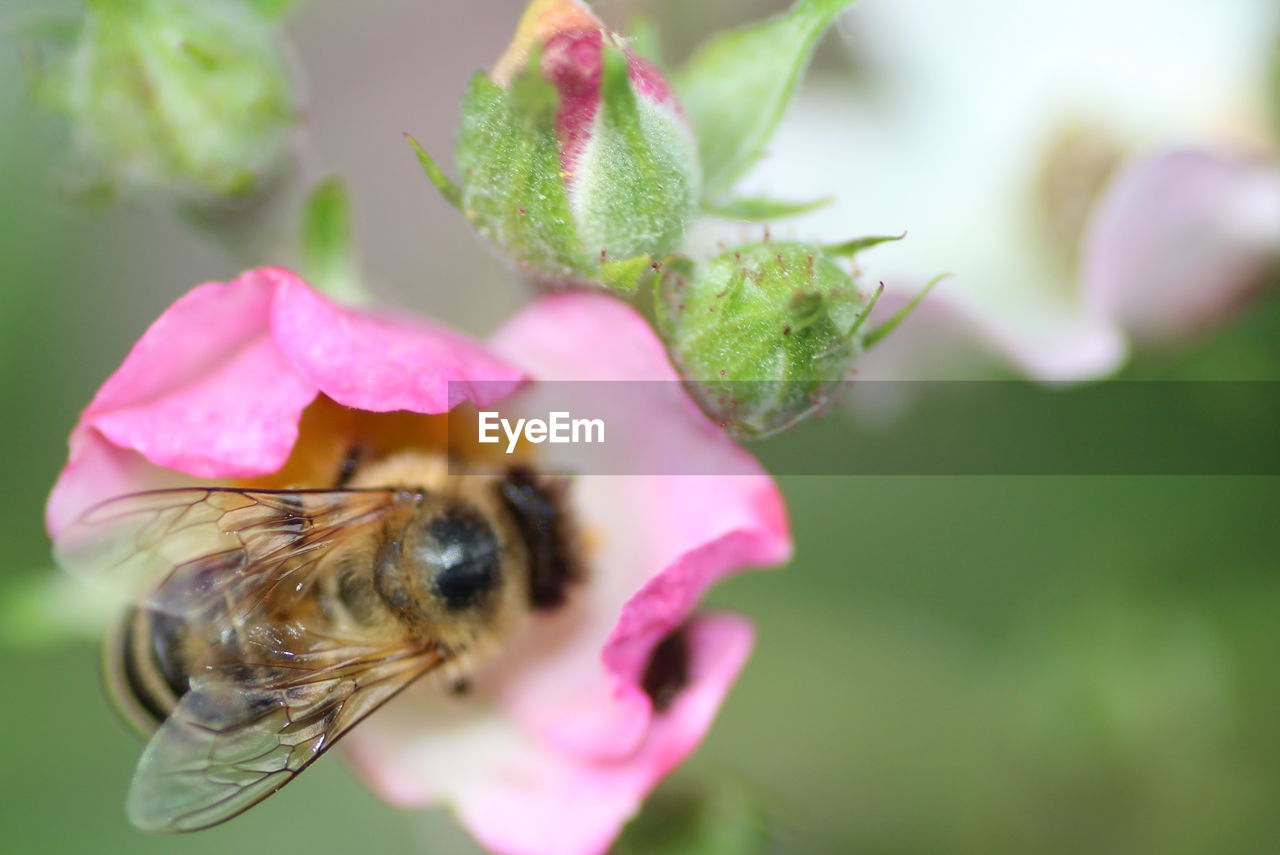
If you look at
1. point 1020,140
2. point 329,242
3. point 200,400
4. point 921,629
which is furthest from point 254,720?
point 1020,140

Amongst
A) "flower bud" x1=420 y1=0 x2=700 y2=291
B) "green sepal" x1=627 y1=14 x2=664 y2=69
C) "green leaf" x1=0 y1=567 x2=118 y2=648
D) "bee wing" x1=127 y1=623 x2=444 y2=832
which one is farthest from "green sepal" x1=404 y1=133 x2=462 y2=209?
"green leaf" x1=0 y1=567 x2=118 y2=648

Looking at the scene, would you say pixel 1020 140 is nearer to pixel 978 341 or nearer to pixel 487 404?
pixel 978 341

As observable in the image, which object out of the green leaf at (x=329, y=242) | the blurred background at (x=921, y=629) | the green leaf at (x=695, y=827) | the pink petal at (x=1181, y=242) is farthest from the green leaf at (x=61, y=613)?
the pink petal at (x=1181, y=242)

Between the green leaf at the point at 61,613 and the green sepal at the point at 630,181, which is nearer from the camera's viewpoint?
the green sepal at the point at 630,181

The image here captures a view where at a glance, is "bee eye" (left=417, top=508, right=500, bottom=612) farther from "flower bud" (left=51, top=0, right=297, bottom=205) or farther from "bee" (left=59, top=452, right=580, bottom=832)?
"flower bud" (left=51, top=0, right=297, bottom=205)
